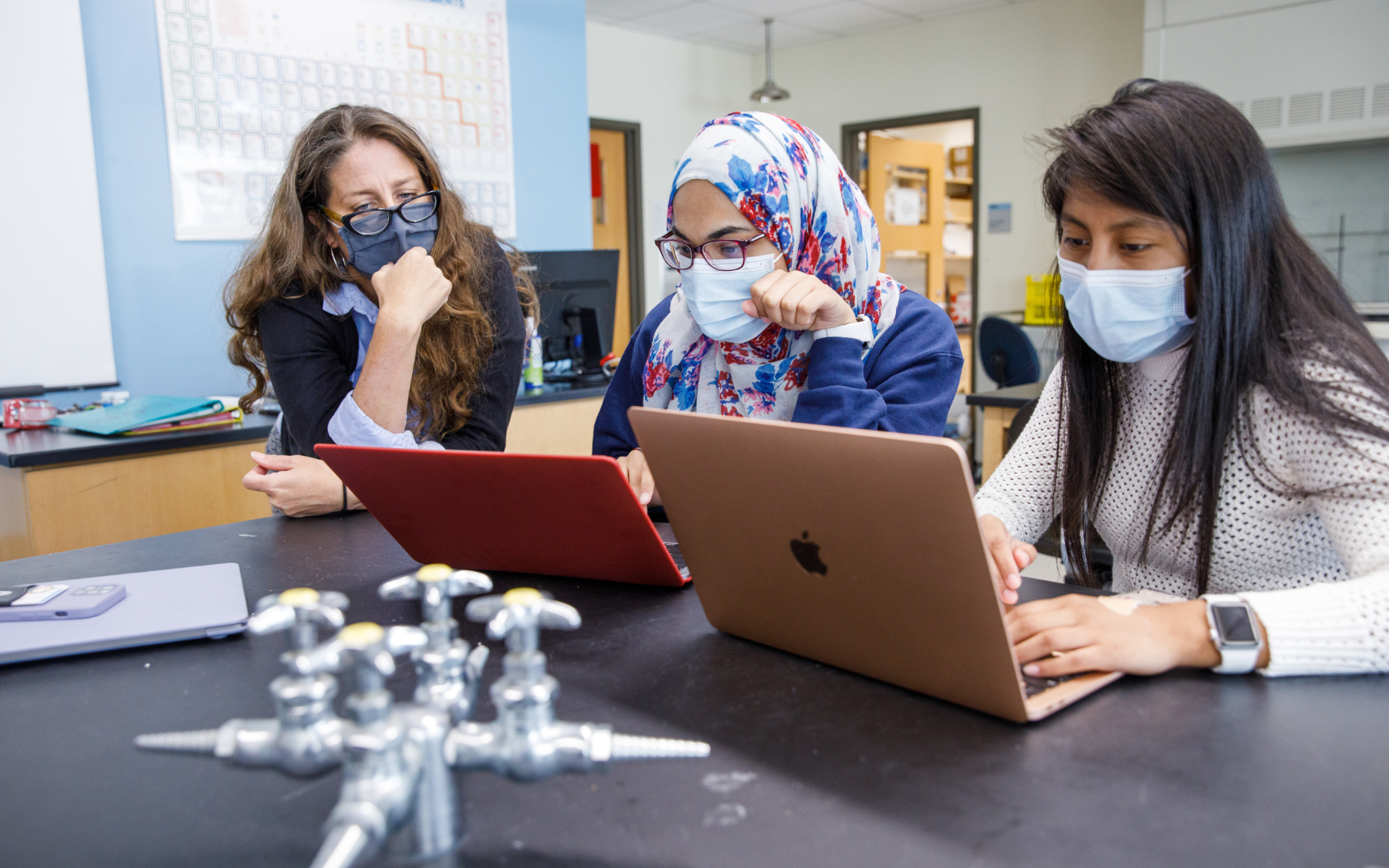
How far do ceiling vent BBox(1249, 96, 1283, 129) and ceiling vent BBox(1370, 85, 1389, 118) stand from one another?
303 millimetres

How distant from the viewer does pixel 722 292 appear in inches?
49.3

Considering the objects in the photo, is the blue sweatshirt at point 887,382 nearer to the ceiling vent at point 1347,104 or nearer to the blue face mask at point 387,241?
the blue face mask at point 387,241

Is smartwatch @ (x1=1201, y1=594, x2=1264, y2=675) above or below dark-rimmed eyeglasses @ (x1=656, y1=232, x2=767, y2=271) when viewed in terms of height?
below

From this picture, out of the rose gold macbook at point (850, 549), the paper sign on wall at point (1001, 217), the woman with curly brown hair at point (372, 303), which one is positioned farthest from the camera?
the paper sign on wall at point (1001, 217)

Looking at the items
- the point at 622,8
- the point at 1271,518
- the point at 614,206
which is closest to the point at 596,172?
the point at 614,206

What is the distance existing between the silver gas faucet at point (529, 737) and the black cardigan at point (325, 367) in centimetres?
115

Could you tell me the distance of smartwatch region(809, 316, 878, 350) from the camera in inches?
50.4

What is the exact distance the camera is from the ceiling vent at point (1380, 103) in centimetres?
363

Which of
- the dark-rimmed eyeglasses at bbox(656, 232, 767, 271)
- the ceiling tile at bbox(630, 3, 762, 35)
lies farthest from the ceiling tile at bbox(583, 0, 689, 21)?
the dark-rimmed eyeglasses at bbox(656, 232, 767, 271)

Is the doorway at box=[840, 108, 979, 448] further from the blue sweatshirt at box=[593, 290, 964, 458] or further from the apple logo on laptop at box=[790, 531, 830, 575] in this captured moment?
the apple logo on laptop at box=[790, 531, 830, 575]

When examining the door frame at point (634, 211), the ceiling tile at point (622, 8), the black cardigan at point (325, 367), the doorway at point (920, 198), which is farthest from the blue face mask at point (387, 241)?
the doorway at point (920, 198)

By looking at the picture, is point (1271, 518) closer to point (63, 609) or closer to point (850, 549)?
point (850, 549)

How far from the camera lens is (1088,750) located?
1.98 ft

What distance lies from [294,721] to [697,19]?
560 cm
